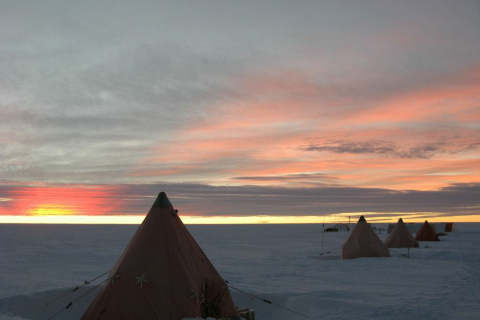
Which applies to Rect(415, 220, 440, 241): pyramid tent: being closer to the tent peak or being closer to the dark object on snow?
the dark object on snow

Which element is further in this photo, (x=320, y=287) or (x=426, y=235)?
(x=426, y=235)

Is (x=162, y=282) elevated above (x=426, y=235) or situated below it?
below

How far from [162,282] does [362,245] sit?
2129 centimetres

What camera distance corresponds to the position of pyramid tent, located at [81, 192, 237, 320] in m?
12.1

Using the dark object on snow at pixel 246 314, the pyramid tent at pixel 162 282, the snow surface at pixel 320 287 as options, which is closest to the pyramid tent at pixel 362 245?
the snow surface at pixel 320 287

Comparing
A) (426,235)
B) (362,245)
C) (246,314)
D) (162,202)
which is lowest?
(246,314)

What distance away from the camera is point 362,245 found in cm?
3056

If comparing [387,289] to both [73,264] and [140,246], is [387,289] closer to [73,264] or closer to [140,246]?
[140,246]

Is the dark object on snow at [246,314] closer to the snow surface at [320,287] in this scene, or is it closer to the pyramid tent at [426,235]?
the snow surface at [320,287]

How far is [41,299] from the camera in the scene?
53.8ft

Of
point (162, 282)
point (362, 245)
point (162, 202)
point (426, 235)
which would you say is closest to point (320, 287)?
point (162, 282)

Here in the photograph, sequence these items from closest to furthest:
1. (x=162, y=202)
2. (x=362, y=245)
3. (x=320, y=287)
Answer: (x=162, y=202) → (x=320, y=287) → (x=362, y=245)

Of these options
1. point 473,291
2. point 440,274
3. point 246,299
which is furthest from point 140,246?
point 440,274

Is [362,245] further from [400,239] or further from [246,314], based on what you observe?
[246,314]
